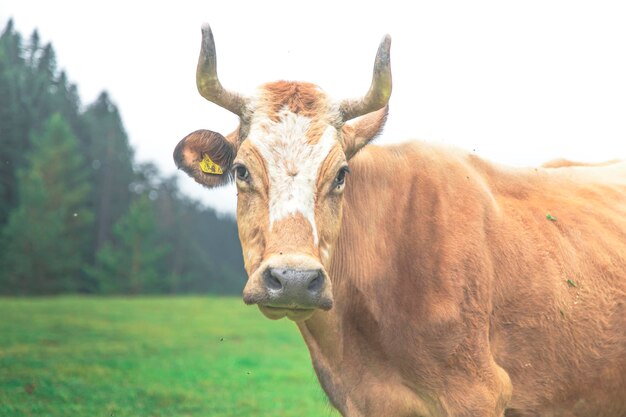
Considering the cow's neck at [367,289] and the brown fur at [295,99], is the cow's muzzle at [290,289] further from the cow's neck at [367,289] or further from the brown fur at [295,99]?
the brown fur at [295,99]

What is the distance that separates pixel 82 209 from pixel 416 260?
3714 cm

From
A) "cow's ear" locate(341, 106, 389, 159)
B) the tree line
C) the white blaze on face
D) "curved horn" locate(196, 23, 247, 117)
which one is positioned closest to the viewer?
the white blaze on face

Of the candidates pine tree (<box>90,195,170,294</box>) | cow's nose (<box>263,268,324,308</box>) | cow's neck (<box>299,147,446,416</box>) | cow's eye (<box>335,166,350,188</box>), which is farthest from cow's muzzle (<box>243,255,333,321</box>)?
pine tree (<box>90,195,170,294</box>)

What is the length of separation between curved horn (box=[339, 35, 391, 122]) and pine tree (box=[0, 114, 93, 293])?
2838 cm

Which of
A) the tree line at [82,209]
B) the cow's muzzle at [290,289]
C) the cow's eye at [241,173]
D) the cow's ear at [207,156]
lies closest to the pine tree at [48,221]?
the tree line at [82,209]

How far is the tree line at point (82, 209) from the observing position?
1032 inches

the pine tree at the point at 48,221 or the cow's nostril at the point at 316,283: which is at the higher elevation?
the cow's nostril at the point at 316,283

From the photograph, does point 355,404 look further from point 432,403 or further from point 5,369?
point 5,369

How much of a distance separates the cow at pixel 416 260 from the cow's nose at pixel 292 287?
0.28 m

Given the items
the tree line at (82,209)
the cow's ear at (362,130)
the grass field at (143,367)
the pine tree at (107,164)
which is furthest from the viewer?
the pine tree at (107,164)

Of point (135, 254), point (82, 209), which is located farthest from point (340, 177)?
point (135, 254)

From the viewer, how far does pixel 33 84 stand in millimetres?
22672

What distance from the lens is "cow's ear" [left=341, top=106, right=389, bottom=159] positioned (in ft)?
17.1

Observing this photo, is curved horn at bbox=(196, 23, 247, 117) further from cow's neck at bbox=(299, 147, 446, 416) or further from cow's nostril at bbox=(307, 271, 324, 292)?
cow's nostril at bbox=(307, 271, 324, 292)
